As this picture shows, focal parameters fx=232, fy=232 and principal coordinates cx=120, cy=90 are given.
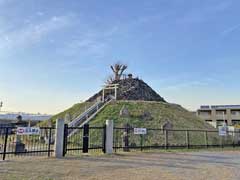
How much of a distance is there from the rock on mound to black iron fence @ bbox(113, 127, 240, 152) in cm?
→ 1306

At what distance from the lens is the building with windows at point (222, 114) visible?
5857cm

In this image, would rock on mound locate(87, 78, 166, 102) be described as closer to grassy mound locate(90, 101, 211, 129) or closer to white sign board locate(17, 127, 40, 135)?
grassy mound locate(90, 101, 211, 129)

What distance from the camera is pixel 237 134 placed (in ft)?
72.8

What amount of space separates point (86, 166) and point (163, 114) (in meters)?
17.0

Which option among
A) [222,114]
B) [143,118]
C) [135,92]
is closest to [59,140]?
[143,118]

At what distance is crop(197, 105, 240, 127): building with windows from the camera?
2306 inches

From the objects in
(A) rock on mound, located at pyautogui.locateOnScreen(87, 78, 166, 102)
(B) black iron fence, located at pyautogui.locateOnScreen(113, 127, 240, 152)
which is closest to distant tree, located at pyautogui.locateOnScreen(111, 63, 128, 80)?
(A) rock on mound, located at pyautogui.locateOnScreen(87, 78, 166, 102)

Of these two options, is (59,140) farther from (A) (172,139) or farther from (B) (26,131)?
(A) (172,139)

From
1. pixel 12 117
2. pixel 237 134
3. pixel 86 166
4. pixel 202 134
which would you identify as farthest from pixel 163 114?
pixel 12 117

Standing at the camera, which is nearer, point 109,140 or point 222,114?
point 109,140

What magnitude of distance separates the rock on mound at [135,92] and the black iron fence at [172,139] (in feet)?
42.8

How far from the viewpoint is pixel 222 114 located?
60844 mm

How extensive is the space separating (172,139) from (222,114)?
1884 inches

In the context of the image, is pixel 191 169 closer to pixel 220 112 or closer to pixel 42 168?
pixel 42 168
